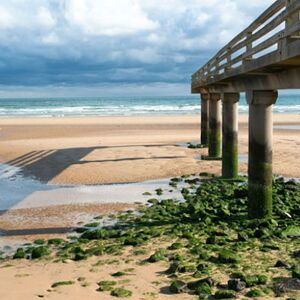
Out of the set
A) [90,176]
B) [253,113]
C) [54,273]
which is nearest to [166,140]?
[90,176]

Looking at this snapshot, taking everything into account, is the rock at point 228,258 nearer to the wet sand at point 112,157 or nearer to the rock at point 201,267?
the rock at point 201,267

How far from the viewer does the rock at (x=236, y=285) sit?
21.1ft

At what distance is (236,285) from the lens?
6.46m

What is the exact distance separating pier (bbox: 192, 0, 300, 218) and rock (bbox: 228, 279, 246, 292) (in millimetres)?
3016

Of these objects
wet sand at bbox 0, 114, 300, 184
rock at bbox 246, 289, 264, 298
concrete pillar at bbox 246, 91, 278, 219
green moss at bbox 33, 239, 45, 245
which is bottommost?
green moss at bbox 33, 239, 45, 245

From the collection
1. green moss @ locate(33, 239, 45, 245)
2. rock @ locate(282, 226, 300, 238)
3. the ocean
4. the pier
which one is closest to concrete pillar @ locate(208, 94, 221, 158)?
the pier

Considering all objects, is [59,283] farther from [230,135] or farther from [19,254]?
[230,135]

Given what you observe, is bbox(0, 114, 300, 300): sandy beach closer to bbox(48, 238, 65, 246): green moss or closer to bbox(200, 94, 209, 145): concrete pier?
bbox(48, 238, 65, 246): green moss

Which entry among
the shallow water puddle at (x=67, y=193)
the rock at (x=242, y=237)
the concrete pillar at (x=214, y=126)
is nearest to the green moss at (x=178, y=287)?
the rock at (x=242, y=237)

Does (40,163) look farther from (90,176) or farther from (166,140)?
(166,140)

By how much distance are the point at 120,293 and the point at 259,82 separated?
5.44 m

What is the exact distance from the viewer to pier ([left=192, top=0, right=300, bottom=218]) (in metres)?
6.96

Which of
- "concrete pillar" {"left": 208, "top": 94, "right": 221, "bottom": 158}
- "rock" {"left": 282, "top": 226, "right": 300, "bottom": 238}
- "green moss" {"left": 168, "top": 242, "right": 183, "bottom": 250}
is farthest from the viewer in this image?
"concrete pillar" {"left": 208, "top": 94, "right": 221, "bottom": 158}

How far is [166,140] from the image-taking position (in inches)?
1101
